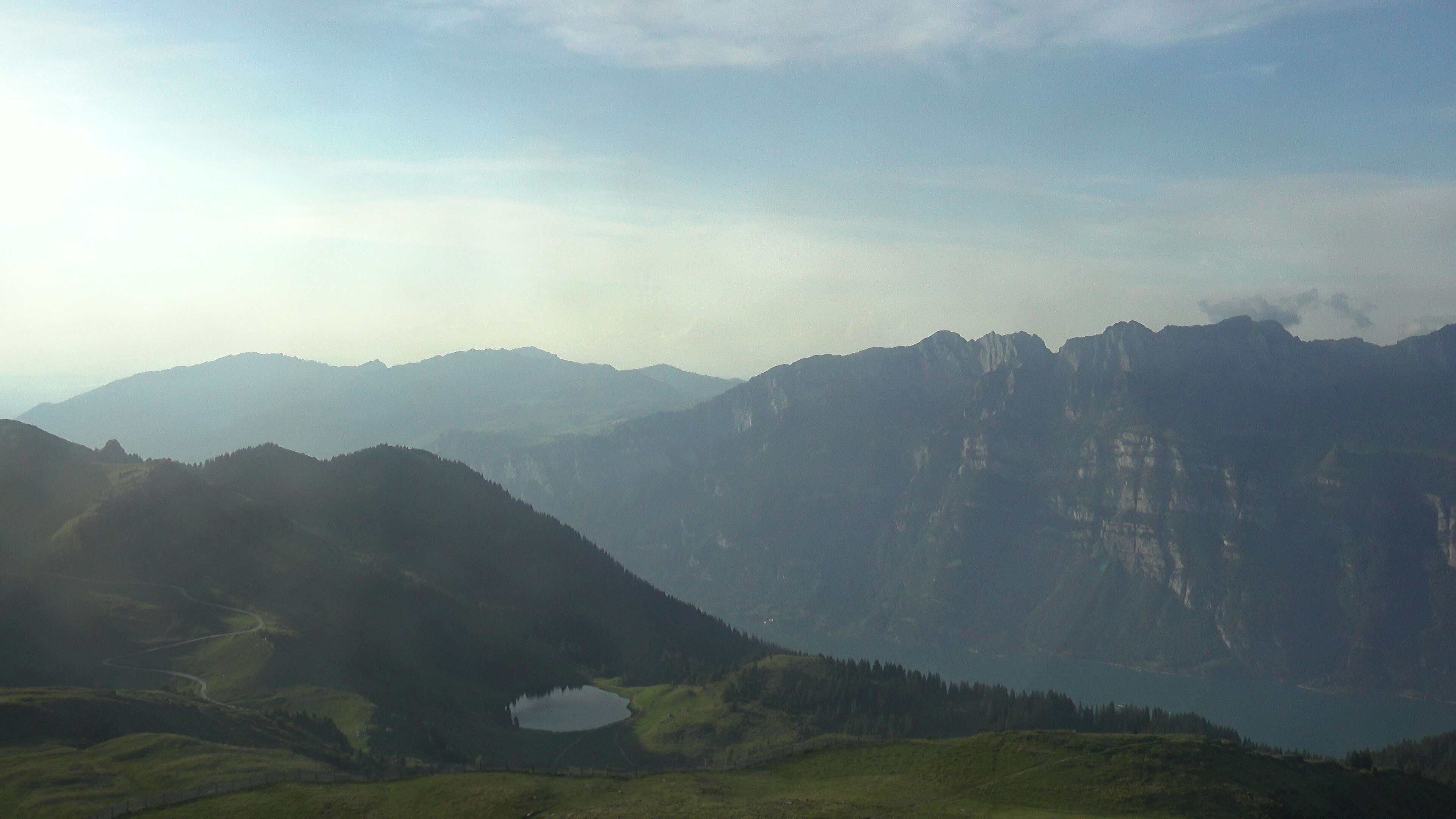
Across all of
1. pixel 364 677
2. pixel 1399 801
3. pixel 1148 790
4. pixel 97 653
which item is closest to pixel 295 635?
pixel 364 677

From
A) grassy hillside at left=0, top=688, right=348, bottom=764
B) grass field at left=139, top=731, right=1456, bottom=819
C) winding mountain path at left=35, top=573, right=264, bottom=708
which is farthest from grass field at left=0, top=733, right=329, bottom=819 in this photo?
winding mountain path at left=35, top=573, right=264, bottom=708

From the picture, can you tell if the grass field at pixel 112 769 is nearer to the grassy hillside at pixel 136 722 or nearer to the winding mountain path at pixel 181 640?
the grassy hillside at pixel 136 722

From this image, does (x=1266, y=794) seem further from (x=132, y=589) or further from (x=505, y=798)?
(x=132, y=589)

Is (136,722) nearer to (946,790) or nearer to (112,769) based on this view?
(112,769)

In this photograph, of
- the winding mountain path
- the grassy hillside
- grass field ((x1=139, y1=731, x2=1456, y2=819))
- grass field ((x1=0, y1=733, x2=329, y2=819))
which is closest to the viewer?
grass field ((x1=139, y1=731, x2=1456, y2=819))

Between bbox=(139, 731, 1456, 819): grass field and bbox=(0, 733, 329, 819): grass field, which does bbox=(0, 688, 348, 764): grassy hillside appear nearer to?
bbox=(0, 733, 329, 819): grass field

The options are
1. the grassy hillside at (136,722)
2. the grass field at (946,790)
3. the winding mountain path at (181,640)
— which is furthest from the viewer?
the winding mountain path at (181,640)

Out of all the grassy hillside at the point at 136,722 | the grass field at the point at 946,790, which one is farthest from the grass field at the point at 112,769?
the grass field at the point at 946,790

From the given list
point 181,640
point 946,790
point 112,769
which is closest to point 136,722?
point 112,769
